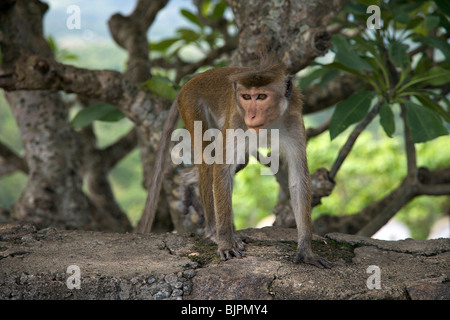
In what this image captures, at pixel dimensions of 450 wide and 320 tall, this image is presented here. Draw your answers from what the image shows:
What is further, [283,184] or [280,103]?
[283,184]

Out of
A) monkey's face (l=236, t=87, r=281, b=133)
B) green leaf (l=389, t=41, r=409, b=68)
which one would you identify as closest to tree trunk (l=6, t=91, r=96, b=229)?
monkey's face (l=236, t=87, r=281, b=133)

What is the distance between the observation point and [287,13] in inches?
140

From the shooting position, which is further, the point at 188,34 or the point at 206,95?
the point at 188,34

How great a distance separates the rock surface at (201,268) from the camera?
2.30 m

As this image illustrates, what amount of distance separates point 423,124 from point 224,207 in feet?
4.71

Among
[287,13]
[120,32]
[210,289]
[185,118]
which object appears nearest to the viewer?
[210,289]

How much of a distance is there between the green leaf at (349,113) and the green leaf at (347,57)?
21 cm

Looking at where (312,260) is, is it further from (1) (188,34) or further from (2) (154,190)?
(1) (188,34)

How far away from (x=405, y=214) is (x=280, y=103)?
33.1 ft

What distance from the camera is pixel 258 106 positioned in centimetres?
266

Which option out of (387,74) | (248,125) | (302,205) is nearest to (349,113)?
→ (387,74)
